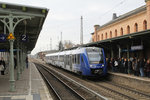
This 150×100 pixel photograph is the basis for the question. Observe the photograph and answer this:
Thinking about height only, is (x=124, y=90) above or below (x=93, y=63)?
below

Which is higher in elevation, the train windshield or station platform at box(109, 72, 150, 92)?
the train windshield

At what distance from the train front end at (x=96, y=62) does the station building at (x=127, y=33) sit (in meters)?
1.75

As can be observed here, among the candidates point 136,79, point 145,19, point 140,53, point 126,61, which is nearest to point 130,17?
point 145,19

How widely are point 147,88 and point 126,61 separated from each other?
16.1 feet

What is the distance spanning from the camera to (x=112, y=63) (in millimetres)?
20703

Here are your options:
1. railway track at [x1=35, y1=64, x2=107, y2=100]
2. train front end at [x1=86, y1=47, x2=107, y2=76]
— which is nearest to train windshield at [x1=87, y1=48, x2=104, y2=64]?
train front end at [x1=86, y1=47, x2=107, y2=76]

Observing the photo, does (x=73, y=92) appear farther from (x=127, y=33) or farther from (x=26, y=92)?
(x=127, y=33)

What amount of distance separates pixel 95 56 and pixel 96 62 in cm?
59

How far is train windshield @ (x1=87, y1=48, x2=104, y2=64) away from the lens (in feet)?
59.7

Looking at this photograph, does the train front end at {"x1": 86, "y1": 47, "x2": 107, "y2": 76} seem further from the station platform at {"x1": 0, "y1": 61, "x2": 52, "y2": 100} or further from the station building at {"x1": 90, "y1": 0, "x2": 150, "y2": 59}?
the station platform at {"x1": 0, "y1": 61, "x2": 52, "y2": 100}

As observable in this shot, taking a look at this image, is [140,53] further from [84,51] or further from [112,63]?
[84,51]

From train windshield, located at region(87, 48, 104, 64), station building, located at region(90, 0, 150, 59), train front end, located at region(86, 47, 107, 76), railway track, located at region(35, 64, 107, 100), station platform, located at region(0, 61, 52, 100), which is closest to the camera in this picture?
station platform, located at region(0, 61, 52, 100)

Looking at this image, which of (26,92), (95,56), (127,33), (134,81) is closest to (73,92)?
(26,92)

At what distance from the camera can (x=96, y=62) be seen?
18125mm
